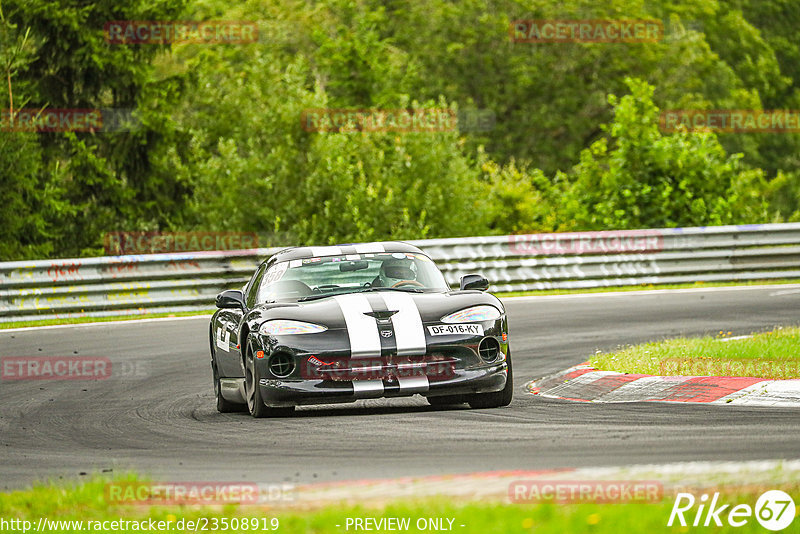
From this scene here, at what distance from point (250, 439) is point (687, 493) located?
12.3 feet

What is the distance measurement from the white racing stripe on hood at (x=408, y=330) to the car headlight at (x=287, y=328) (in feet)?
1.74

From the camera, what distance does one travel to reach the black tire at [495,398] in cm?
1017

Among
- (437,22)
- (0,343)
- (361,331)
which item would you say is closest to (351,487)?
(361,331)

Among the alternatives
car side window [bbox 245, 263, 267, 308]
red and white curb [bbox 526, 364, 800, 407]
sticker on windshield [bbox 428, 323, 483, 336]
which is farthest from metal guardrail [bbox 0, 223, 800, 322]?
sticker on windshield [bbox 428, 323, 483, 336]

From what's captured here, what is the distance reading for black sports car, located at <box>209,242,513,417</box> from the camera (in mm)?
9766

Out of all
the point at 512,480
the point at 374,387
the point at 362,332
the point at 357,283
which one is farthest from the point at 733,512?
the point at 357,283

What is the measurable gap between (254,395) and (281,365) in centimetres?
43

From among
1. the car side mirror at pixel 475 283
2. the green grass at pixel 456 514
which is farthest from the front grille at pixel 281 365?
the green grass at pixel 456 514

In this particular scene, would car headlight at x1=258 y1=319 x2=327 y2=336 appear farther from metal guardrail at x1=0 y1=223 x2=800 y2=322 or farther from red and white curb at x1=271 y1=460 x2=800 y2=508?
metal guardrail at x1=0 y1=223 x2=800 y2=322

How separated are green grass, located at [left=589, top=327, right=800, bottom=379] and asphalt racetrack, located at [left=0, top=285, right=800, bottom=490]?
79 centimetres

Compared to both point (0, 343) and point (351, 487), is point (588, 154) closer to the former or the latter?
point (0, 343)

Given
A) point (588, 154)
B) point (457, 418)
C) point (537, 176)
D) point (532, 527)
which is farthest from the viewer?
point (537, 176)

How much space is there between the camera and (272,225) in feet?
101

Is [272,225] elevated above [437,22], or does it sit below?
below
